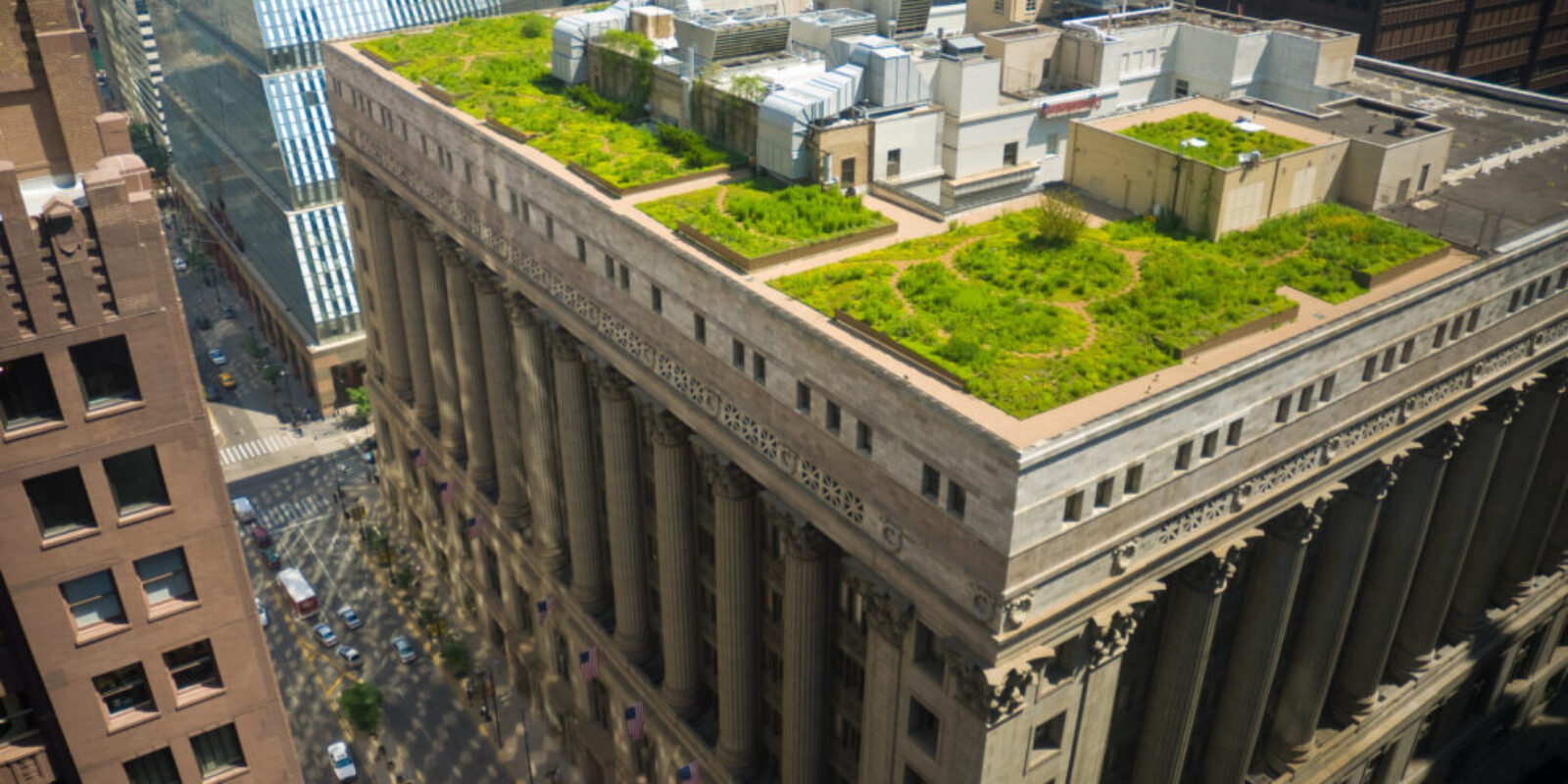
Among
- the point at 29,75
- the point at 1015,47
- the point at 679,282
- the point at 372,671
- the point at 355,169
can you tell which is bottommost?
the point at 372,671

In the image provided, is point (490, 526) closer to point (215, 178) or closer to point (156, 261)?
point (156, 261)

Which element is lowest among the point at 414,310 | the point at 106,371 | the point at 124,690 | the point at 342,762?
the point at 342,762

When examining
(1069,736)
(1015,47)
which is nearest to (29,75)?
(1069,736)

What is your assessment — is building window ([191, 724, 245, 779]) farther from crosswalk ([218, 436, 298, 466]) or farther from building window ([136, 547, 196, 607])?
crosswalk ([218, 436, 298, 466])

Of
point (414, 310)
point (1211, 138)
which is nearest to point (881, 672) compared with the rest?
point (1211, 138)

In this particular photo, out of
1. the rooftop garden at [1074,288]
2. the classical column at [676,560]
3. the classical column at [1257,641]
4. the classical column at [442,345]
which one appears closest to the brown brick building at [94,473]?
the rooftop garden at [1074,288]

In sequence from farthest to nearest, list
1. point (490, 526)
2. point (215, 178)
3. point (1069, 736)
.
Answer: point (215, 178), point (490, 526), point (1069, 736)

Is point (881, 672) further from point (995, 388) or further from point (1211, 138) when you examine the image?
point (1211, 138)
